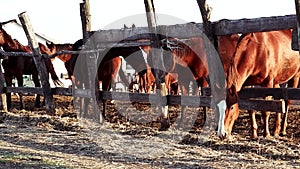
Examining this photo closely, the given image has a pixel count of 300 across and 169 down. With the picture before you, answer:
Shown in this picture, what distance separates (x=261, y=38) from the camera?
24.9ft

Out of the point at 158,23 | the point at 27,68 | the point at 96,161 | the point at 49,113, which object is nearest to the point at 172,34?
the point at 158,23

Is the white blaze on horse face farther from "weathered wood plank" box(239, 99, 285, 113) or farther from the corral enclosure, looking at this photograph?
"weathered wood plank" box(239, 99, 285, 113)

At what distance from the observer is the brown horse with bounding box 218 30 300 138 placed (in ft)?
21.7

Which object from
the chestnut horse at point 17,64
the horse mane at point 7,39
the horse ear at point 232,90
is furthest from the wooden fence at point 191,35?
the horse mane at point 7,39

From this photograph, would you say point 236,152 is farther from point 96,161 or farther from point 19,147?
point 19,147

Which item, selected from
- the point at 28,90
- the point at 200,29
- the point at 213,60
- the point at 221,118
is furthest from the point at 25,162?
the point at 28,90

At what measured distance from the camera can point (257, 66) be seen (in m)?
7.37

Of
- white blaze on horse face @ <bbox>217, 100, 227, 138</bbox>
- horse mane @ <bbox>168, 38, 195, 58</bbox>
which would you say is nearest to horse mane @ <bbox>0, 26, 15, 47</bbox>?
horse mane @ <bbox>168, 38, 195, 58</bbox>

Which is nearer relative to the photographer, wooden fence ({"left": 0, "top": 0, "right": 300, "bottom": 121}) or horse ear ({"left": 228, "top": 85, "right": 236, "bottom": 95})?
wooden fence ({"left": 0, "top": 0, "right": 300, "bottom": 121})

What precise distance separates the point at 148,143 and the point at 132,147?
319mm

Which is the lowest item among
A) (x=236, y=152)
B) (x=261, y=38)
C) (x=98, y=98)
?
(x=236, y=152)

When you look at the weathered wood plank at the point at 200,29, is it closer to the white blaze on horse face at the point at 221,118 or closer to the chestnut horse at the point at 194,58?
the chestnut horse at the point at 194,58

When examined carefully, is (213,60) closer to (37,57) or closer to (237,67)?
(237,67)

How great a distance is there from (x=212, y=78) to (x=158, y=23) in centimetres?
159
